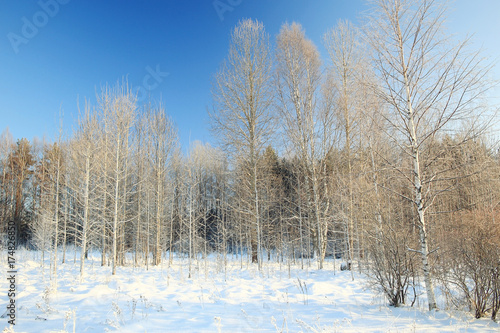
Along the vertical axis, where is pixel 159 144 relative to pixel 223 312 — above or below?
above

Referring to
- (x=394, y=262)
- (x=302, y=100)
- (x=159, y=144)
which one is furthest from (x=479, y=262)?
(x=159, y=144)

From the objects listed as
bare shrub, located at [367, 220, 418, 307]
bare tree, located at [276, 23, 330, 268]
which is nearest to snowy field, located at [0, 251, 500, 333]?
bare shrub, located at [367, 220, 418, 307]

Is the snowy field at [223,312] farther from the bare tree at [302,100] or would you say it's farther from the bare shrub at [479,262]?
the bare tree at [302,100]

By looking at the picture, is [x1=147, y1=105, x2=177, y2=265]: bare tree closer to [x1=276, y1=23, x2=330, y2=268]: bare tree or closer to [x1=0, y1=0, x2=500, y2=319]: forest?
[x1=0, y1=0, x2=500, y2=319]: forest

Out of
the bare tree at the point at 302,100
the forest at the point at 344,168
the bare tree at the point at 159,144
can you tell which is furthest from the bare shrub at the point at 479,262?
the bare tree at the point at 159,144

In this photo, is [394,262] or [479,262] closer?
[479,262]

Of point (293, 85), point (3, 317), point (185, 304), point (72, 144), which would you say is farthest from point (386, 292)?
point (72, 144)

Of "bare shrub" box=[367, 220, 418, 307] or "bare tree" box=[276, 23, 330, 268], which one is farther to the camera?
"bare tree" box=[276, 23, 330, 268]

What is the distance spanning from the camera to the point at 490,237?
4328mm

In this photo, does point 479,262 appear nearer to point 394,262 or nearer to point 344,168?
point 394,262

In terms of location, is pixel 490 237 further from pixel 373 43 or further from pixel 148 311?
pixel 148 311

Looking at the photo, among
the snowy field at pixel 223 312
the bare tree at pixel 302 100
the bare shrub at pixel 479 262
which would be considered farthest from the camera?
the bare tree at pixel 302 100

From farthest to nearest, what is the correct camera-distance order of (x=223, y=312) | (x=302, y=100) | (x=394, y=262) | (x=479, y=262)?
(x=302, y=100) → (x=394, y=262) → (x=223, y=312) → (x=479, y=262)

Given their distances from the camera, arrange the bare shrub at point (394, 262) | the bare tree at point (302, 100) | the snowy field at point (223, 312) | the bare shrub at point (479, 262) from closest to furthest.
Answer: the snowy field at point (223, 312), the bare shrub at point (479, 262), the bare shrub at point (394, 262), the bare tree at point (302, 100)
